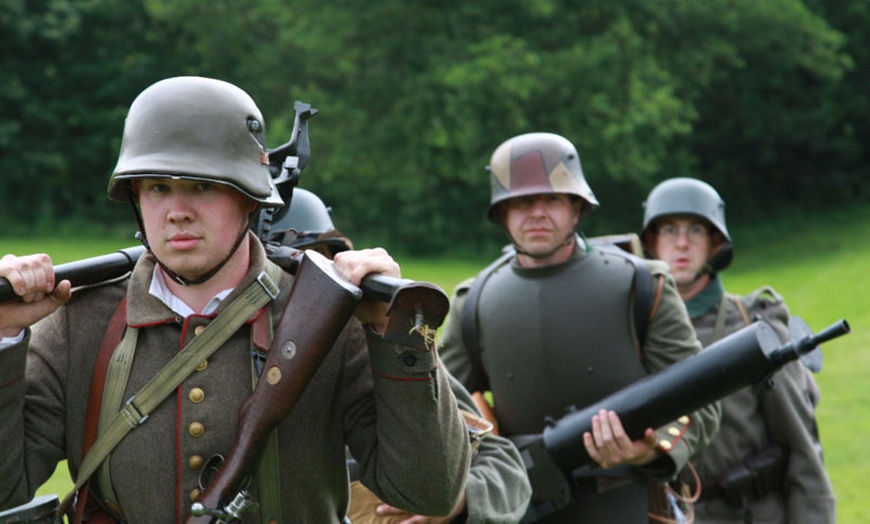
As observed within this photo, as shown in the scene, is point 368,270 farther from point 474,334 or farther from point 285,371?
point 474,334

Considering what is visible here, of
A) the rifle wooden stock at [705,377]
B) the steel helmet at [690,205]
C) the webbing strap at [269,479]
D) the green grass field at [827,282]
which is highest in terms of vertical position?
the green grass field at [827,282]

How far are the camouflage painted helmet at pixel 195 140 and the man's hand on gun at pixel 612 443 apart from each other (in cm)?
269

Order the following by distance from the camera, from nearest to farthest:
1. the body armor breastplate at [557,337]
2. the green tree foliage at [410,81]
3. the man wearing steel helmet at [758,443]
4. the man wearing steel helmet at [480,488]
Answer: the man wearing steel helmet at [480,488]
the body armor breastplate at [557,337]
the man wearing steel helmet at [758,443]
the green tree foliage at [410,81]

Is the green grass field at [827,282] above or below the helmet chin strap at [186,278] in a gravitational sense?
above

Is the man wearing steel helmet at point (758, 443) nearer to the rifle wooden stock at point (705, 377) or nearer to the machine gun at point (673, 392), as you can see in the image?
the machine gun at point (673, 392)

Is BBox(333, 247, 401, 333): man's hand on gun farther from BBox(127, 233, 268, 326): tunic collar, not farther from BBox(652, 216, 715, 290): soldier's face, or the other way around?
BBox(652, 216, 715, 290): soldier's face

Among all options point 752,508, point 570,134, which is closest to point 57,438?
point 752,508

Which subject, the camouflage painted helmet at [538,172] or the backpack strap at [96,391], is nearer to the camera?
the backpack strap at [96,391]

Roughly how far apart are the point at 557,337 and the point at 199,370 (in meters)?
3.01

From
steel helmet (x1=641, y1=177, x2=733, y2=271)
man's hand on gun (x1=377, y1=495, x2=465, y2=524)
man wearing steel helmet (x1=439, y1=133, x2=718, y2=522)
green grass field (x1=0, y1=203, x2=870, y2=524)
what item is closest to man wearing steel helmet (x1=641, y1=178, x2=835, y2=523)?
steel helmet (x1=641, y1=177, x2=733, y2=271)

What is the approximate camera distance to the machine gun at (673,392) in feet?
18.1

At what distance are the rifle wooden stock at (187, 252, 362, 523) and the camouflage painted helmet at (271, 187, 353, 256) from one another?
155 cm

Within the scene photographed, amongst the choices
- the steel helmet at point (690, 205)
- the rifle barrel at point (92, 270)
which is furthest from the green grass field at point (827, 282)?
the rifle barrel at point (92, 270)

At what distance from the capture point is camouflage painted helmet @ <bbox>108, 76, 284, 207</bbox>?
10.4 ft
